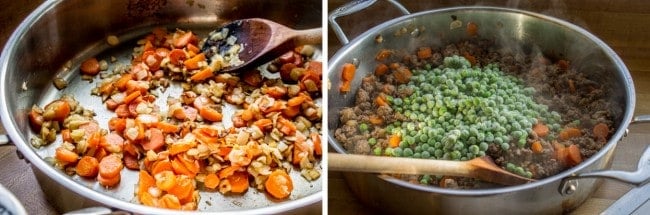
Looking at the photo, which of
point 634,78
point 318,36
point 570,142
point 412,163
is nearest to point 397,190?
point 412,163

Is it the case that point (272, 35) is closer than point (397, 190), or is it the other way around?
point (397, 190)

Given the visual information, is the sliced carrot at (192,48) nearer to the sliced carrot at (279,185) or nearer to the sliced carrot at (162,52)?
the sliced carrot at (162,52)

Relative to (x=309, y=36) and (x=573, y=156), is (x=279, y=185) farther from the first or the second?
(x=573, y=156)

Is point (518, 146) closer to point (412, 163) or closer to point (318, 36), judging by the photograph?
point (412, 163)

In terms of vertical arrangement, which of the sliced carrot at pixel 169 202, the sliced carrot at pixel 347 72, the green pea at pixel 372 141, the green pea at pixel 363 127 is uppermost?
the sliced carrot at pixel 347 72

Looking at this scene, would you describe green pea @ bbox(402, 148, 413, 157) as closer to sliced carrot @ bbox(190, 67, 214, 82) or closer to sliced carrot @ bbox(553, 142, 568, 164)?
sliced carrot @ bbox(553, 142, 568, 164)

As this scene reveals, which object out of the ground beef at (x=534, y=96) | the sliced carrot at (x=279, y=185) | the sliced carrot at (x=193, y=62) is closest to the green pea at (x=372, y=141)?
the ground beef at (x=534, y=96)

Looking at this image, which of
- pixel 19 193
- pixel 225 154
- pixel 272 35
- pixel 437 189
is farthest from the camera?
pixel 272 35

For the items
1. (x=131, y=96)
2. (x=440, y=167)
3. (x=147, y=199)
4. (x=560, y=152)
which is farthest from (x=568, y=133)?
(x=131, y=96)
